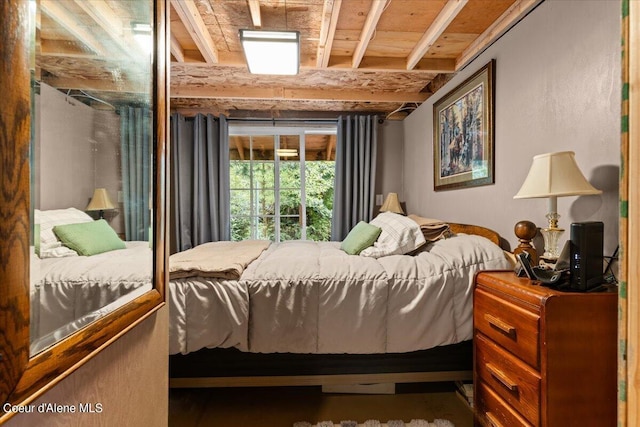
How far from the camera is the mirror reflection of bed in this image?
1.67 ft

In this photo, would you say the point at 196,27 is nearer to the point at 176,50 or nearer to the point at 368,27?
the point at 176,50

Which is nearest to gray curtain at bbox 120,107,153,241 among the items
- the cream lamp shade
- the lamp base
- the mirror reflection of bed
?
the mirror reflection of bed

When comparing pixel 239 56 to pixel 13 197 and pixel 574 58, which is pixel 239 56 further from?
pixel 13 197

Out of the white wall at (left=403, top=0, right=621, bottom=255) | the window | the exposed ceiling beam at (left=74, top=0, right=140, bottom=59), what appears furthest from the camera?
the window

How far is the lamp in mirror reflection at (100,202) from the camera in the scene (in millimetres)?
678

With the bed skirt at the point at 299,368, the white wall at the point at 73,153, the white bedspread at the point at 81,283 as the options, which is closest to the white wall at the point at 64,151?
the white wall at the point at 73,153

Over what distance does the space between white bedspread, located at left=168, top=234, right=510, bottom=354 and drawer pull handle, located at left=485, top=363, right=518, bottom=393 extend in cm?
29

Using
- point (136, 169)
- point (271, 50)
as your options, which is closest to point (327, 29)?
point (271, 50)

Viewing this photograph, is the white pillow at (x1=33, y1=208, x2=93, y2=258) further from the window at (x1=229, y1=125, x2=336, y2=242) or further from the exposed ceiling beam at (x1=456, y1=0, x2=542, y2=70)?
the window at (x1=229, y1=125, x2=336, y2=242)

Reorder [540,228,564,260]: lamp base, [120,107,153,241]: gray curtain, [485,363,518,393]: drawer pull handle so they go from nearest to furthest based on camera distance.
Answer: [120,107,153,241]: gray curtain, [485,363,518,393]: drawer pull handle, [540,228,564,260]: lamp base

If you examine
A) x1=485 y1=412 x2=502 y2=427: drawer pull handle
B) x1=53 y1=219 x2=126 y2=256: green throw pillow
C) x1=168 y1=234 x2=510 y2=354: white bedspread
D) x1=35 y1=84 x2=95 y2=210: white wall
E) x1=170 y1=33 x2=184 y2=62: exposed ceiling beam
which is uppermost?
x1=170 y1=33 x2=184 y2=62: exposed ceiling beam

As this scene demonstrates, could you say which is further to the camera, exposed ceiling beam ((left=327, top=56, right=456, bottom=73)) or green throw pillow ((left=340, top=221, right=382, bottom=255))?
exposed ceiling beam ((left=327, top=56, right=456, bottom=73))

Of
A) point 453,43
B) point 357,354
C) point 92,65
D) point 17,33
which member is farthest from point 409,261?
point 453,43

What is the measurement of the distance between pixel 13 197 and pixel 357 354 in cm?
160
